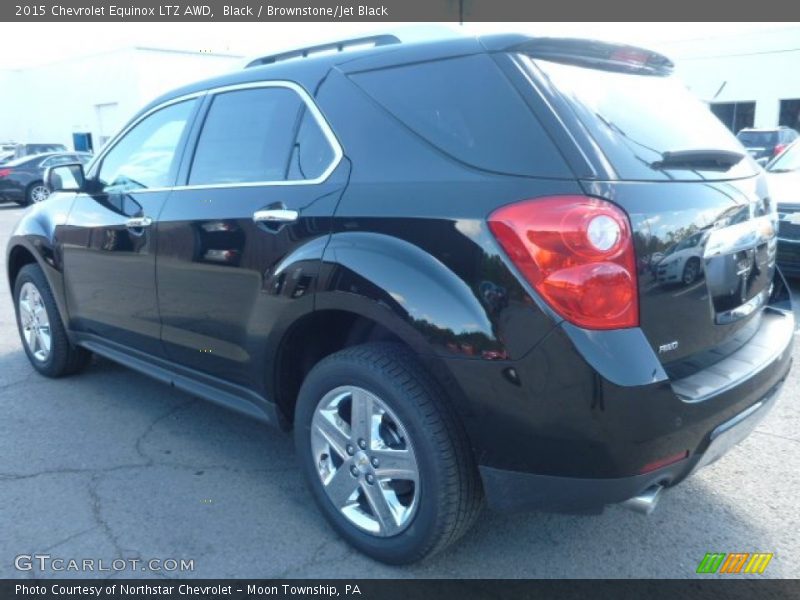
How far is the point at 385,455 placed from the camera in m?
2.52

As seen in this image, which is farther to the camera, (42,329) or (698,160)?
(42,329)

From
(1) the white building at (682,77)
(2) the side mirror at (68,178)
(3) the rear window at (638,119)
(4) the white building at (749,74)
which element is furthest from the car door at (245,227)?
(4) the white building at (749,74)

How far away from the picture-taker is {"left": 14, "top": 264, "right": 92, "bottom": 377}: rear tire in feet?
14.9

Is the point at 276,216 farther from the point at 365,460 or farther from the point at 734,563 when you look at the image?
the point at 734,563

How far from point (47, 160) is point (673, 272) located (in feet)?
68.0

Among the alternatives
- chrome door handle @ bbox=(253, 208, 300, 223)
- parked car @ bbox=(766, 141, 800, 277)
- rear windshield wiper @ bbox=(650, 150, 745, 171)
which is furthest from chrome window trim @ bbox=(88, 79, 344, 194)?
parked car @ bbox=(766, 141, 800, 277)

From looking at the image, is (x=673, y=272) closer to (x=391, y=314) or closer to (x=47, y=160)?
(x=391, y=314)

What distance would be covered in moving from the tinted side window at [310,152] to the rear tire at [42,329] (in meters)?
2.47

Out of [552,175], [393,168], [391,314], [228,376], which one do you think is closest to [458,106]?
[393,168]

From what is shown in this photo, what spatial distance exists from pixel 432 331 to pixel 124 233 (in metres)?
2.16

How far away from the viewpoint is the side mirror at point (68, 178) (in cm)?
416

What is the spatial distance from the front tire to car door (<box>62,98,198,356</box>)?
4.30 ft

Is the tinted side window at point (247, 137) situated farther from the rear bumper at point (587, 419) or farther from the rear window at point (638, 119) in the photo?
the rear bumper at point (587, 419)

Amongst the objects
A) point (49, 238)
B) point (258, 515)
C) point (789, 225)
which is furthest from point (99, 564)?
point (789, 225)
